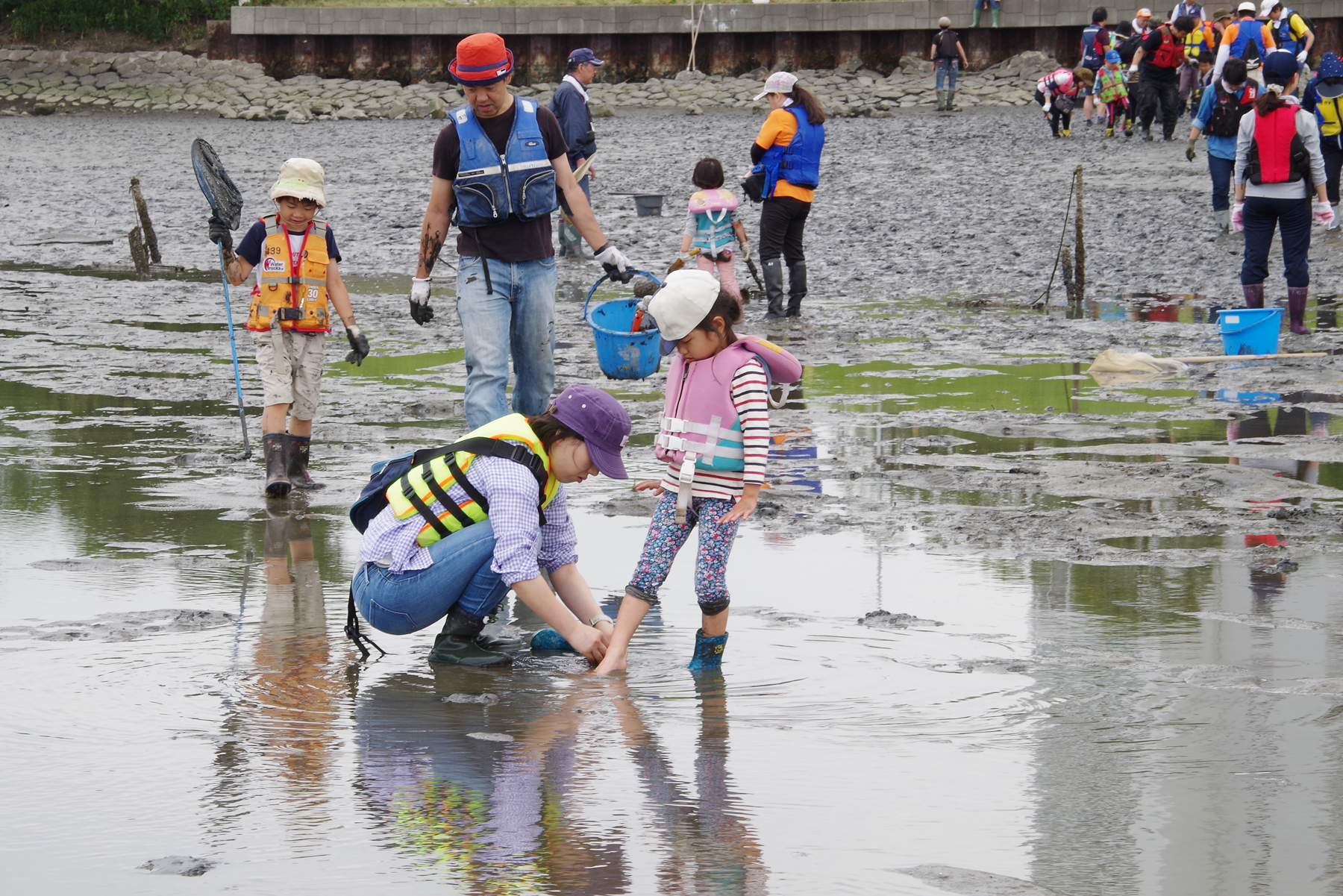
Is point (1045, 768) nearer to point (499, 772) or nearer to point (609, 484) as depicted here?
point (499, 772)

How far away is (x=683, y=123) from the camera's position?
34.7m

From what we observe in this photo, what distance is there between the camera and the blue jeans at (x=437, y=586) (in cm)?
501

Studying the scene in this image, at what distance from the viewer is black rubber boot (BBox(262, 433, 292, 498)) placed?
7426 mm

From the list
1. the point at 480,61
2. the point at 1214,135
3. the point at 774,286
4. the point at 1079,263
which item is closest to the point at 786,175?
the point at 774,286

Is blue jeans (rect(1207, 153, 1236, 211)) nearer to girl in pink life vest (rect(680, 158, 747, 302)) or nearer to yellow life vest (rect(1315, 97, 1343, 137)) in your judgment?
yellow life vest (rect(1315, 97, 1343, 137))

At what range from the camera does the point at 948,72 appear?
3650 cm

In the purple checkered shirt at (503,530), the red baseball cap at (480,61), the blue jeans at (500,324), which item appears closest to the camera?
the purple checkered shirt at (503,530)

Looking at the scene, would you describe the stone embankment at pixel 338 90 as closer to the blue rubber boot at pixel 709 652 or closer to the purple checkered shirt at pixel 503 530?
the purple checkered shirt at pixel 503 530

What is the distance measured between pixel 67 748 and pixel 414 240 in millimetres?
14763

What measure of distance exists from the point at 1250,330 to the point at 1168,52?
14.9 m

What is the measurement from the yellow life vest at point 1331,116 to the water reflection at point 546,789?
1200cm

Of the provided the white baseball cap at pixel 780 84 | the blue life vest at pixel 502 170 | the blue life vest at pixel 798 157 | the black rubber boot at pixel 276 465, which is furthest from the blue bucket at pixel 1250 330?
the black rubber boot at pixel 276 465

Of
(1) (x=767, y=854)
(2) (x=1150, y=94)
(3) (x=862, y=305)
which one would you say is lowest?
(1) (x=767, y=854)

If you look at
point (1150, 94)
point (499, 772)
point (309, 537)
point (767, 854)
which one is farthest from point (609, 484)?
point (1150, 94)
